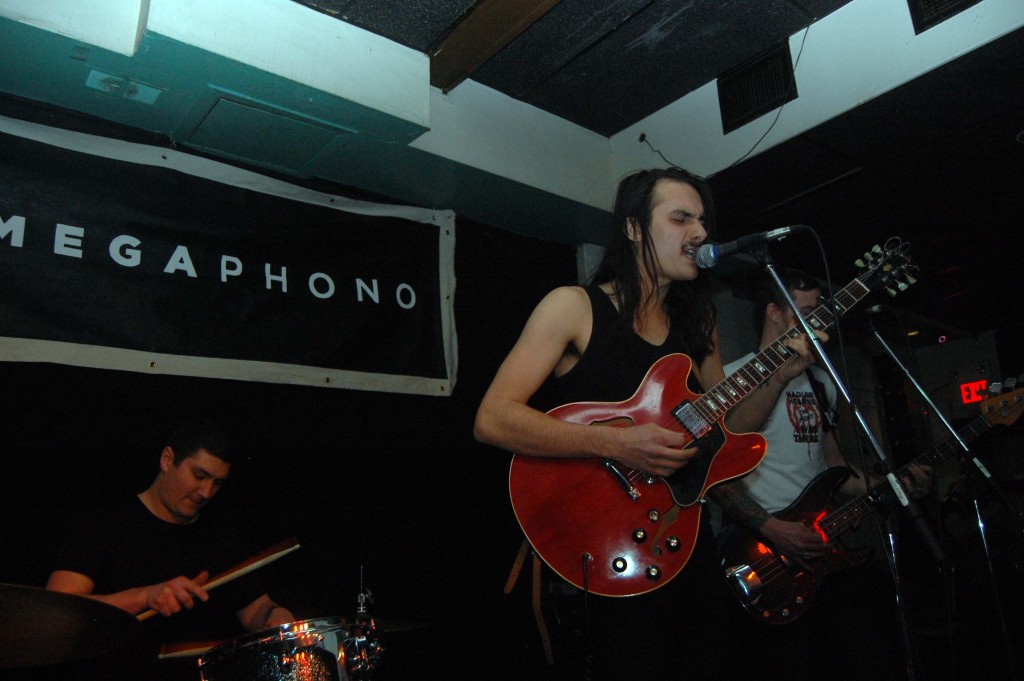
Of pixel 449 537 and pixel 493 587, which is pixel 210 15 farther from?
pixel 493 587

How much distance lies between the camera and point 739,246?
2.03 metres

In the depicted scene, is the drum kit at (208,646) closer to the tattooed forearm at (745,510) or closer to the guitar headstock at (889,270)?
the tattooed forearm at (745,510)

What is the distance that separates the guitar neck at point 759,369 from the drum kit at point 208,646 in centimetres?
121

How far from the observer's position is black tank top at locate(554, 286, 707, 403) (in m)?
2.04

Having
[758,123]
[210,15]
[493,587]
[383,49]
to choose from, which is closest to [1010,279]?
[758,123]

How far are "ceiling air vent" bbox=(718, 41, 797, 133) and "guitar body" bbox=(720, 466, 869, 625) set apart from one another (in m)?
1.74

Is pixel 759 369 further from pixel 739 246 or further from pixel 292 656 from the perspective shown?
pixel 292 656

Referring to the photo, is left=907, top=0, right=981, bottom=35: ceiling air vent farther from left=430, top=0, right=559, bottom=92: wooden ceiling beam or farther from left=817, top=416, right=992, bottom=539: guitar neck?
left=817, top=416, right=992, bottom=539: guitar neck

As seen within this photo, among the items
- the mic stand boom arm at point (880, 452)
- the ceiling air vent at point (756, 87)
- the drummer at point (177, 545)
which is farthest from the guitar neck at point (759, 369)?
the drummer at point (177, 545)

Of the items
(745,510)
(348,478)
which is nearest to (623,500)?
(745,510)

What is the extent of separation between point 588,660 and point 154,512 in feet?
5.60

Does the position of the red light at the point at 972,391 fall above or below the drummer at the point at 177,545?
above

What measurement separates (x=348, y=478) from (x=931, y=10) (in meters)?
3.02

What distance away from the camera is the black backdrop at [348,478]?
2.56m
